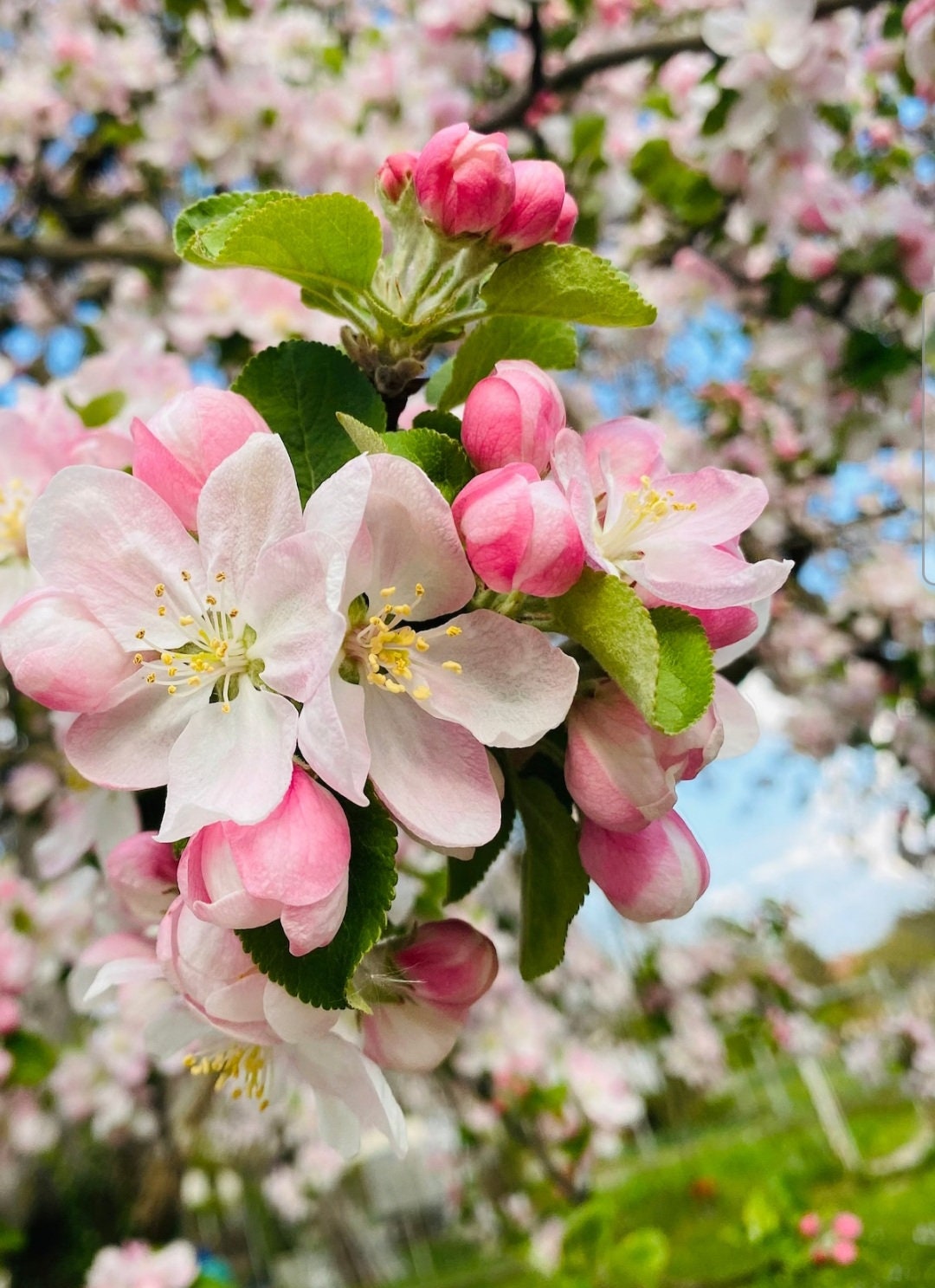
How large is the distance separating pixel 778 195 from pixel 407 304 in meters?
1.65

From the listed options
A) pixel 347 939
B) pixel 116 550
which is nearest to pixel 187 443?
pixel 116 550

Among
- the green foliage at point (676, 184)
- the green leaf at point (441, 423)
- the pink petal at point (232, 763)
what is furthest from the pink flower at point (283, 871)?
the green foliage at point (676, 184)

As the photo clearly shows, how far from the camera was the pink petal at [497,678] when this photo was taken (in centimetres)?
56

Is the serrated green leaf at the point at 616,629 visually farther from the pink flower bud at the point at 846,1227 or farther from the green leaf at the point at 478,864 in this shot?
the pink flower bud at the point at 846,1227

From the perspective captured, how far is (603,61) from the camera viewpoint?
2135 millimetres

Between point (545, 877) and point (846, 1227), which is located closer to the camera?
point (545, 877)

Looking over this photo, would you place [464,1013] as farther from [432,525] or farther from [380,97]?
[380,97]

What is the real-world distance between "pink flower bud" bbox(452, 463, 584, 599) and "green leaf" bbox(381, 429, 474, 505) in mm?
54

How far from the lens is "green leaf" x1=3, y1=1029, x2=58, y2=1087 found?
1938mm

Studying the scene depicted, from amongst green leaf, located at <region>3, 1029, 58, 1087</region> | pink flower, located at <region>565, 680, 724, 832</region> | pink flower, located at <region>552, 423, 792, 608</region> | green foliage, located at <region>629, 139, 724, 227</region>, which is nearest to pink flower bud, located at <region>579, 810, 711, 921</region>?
pink flower, located at <region>565, 680, 724, 832</region>

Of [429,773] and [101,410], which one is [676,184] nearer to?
[101,410]

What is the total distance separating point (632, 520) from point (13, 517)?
58 centimetres

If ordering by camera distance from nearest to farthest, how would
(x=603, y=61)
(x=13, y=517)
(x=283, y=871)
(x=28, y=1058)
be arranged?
(x=283, y=871) → (x=13, y=517) → (x=28, y=1058) → (x=603, y=61)

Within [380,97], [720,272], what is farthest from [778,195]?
[380,97]
